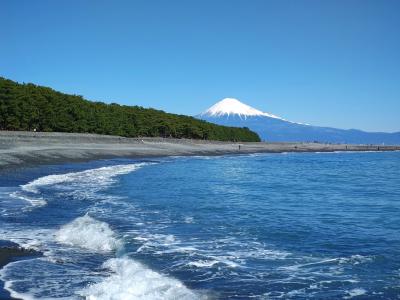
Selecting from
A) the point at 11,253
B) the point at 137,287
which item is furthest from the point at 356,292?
the point at 11,253

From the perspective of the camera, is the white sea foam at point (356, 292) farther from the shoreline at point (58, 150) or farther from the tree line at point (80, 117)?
the tree line at point (80, 117)

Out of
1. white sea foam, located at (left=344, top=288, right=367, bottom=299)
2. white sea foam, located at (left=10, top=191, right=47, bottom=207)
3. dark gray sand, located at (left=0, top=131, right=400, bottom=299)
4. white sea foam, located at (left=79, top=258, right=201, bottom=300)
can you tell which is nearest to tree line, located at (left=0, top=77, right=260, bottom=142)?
dark gray sand, located at (left=0, top=131, right=400, bottom=299)

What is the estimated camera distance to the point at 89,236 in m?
A: 13.9

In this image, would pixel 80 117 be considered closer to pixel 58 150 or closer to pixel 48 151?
pixel 58 150

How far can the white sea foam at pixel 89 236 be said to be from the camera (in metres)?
13.1

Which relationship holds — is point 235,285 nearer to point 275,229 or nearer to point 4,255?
point 4,255

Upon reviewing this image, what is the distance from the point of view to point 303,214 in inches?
784

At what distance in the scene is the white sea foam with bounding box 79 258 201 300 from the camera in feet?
28.9

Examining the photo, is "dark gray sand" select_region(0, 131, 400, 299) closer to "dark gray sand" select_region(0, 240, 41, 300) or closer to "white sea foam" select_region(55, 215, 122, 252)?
"dark gray sand" select_region(0, 240, 41, 300)

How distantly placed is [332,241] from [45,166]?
2974 centimetres

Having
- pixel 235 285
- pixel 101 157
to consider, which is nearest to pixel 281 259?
pixel 235 285

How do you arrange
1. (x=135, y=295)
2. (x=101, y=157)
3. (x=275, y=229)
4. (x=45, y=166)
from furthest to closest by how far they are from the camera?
(x=101, y=157) < (x=45, y=166) < (x=275, y=229) < (x=135, y=295)

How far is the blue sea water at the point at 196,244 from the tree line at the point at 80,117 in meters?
48.7

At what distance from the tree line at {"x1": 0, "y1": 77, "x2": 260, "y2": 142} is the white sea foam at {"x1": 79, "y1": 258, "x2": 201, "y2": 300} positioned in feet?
213
